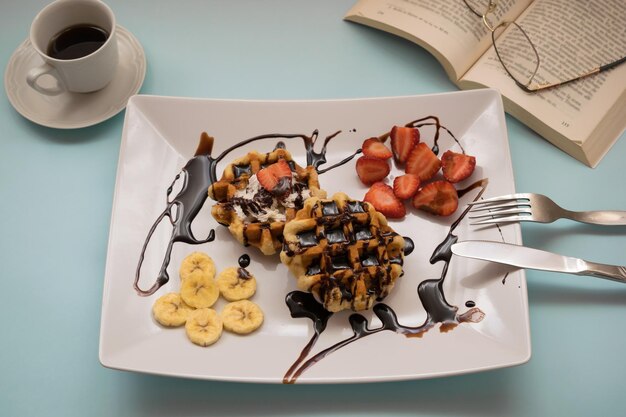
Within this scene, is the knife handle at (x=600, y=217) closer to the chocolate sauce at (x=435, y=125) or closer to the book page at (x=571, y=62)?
the book page at (x=571, y=62)

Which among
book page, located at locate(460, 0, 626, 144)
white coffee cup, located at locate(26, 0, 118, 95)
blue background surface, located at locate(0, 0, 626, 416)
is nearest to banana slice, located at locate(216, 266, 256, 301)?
blue background surface, located at locate(0, 0, 626, 416)

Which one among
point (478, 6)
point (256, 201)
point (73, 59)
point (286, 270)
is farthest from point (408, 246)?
point (73, 59)

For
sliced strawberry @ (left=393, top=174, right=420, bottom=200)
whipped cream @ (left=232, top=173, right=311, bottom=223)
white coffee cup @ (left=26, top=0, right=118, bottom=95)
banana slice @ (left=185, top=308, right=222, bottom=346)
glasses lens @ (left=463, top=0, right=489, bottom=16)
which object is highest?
glasses lens @ (left=463, top=0, right=489, bottom=16)

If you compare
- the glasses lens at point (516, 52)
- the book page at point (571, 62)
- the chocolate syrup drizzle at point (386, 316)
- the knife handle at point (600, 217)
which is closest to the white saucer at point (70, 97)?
the chocolate syrup drizzle at point (386, 316)

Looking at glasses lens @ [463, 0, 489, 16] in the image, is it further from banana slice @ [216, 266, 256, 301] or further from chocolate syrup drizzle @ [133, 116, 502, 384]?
banana slice @ [216, 266, 256, 301]

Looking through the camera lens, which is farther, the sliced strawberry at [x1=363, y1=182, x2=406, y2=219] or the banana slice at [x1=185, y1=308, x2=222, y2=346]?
the sliced strawberry at [x1=363, y1=182, x2=406, y2=219]

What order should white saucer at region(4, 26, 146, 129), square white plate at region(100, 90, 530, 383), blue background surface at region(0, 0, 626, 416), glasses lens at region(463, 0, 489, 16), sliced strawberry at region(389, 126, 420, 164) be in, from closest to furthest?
1. square white plate at region(100, 90, 530, 383)
2. blue background surface at region(0, 0, 626, 416)
3. sliced strawberry at region(389, 126, 420, 164)
4. white saucer at region(4, 26, 146, 129)
5. glasses lens at region(463, 0, 489, 16)

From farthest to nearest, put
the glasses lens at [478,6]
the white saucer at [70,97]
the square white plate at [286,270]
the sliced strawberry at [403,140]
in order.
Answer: the glasses lens at [478,6] → the white saucer at [70,97] → the sliced strawberry at [403,140] → the square white plate at [286,270]
